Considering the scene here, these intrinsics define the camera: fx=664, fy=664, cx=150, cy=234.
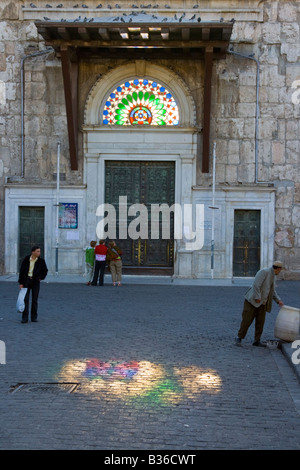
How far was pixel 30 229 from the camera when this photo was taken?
22125mm

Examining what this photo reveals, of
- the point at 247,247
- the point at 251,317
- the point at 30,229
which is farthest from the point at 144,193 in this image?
the point at 251,317

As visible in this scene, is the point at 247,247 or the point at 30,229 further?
the point at 30,229

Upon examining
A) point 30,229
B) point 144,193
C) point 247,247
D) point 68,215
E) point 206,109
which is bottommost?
point 247,247

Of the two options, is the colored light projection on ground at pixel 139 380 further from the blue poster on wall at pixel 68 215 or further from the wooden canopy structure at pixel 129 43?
the blue poster on wall at pixel 68 215

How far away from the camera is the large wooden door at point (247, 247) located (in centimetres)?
Result: 2181

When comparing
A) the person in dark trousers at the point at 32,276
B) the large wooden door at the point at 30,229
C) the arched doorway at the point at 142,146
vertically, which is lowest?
the person in dark trousers at the point at 32,276

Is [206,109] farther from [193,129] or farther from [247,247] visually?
[247,247]

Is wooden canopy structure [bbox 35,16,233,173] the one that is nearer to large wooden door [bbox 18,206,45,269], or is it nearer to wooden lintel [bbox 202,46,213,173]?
wooden lintel [bbox 202,46,213,173]

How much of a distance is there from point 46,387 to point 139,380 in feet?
A: 3.63

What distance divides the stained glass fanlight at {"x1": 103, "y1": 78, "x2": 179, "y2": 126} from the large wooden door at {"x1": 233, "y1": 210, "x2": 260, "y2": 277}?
13.2 ft

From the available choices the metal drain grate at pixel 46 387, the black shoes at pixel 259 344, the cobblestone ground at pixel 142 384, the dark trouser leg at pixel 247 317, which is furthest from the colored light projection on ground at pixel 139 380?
the black shoes at pixel 259 344

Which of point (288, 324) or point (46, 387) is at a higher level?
point (288, 324)

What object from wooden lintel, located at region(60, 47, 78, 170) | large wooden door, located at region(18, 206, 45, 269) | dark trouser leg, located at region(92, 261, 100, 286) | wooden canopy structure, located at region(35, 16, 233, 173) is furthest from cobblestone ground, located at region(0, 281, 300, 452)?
wooden canopy structure, located at region(35, 16, 233, 173)

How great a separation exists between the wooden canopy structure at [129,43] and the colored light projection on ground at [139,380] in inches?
496
